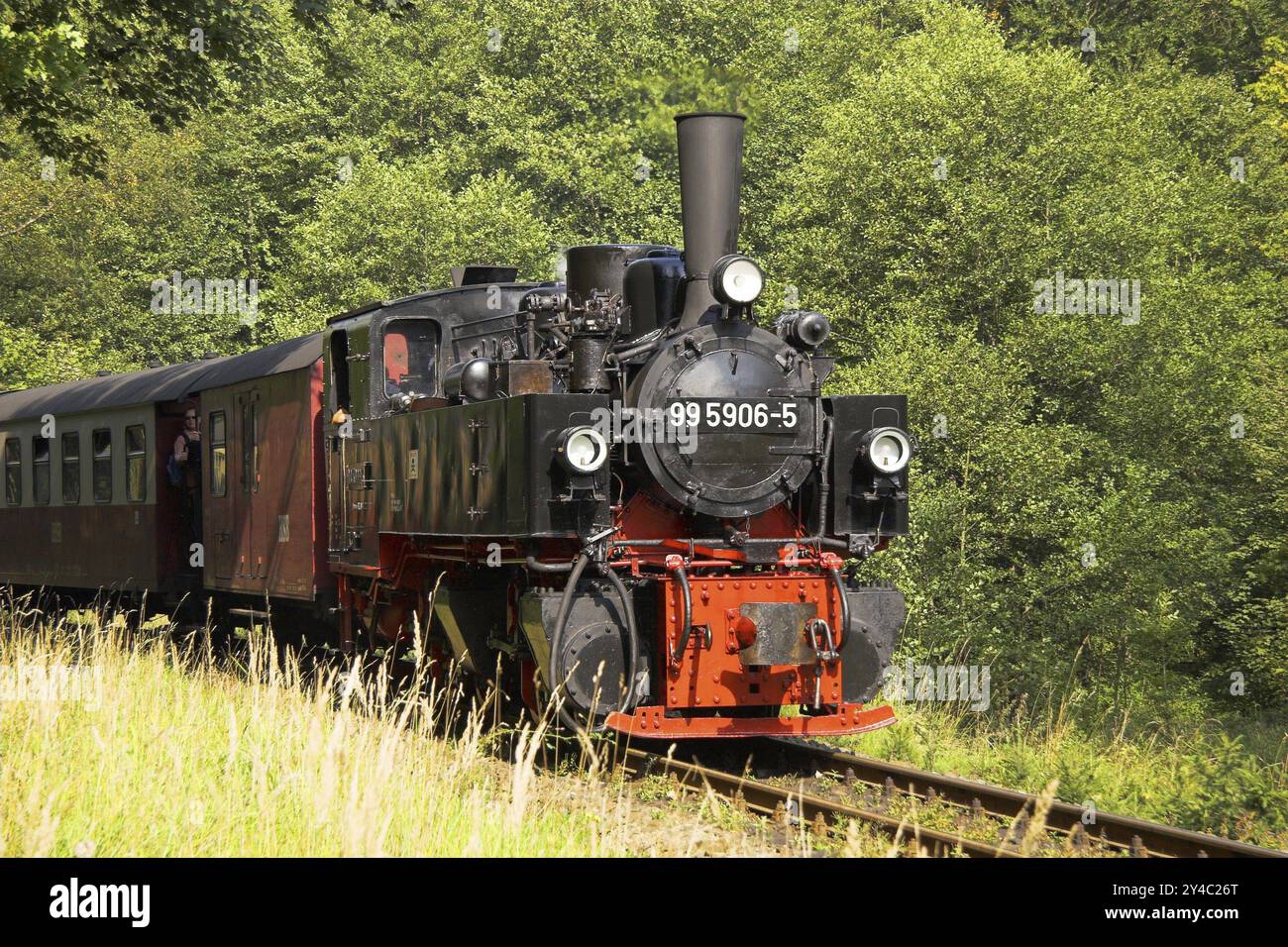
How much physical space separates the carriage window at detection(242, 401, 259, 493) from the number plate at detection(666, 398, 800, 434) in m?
6.11

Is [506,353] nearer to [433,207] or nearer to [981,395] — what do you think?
[981,395]

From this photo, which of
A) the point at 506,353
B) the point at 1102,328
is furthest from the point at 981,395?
the point at 506,353

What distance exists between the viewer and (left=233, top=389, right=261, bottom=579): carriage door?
1320 cm

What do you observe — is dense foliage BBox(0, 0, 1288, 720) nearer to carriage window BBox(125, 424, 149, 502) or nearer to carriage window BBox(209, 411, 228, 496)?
carriage window BBox(209, 411, 228, 496)

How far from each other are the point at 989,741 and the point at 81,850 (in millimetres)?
7646

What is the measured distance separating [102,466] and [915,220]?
44.3ft

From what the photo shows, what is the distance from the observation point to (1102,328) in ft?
72.8

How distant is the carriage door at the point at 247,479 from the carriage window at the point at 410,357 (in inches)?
129

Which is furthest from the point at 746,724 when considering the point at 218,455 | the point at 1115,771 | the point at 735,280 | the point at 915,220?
the point at 915,220

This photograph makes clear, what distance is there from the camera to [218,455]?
1424cm

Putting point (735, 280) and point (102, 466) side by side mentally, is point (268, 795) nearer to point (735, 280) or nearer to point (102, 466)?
point (735, 280)

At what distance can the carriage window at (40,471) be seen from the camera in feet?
59.8

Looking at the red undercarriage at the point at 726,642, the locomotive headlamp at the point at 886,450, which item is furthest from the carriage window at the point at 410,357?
the locomotive headlamp at the point at 886,450

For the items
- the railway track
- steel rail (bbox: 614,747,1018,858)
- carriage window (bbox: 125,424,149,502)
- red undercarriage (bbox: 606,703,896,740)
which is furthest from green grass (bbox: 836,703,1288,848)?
carriage window (bbox: 125,424,149,502)
